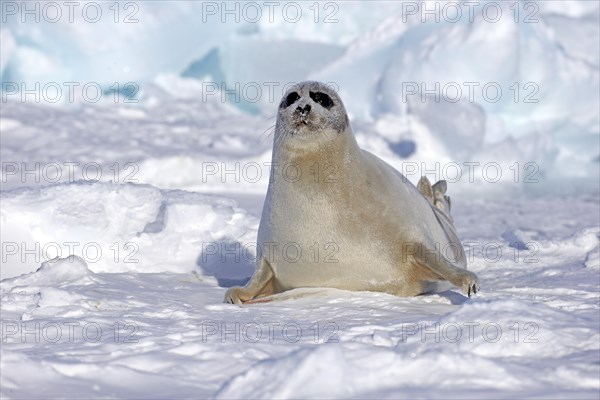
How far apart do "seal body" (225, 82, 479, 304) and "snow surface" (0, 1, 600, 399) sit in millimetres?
128

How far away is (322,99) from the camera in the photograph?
3453mm

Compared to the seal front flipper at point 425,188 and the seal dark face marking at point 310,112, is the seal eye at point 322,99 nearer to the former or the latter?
the seal dark face marking at point 310,112

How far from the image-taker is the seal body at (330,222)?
3.36 meters

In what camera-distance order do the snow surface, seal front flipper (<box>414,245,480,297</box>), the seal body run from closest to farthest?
the snow surface
seal front flipper (<box>414,245,480,297</box>)
the seal body

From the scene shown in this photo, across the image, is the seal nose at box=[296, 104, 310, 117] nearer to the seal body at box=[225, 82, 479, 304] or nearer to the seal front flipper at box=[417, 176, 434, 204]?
the seal body at box=[225, 82, 479, 304]

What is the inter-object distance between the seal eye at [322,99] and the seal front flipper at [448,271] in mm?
662

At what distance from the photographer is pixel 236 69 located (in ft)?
40.0

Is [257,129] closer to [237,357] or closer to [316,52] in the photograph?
[316,52]

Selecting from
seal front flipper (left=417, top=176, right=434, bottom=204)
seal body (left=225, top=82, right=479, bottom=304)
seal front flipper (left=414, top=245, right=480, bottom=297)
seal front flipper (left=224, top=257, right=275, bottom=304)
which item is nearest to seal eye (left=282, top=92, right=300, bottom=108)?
seal body (left=225, top=82, right=479, bottom=304)

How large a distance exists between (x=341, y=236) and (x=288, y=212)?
0.24 metres

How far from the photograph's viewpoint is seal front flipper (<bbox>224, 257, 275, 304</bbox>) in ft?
11.1

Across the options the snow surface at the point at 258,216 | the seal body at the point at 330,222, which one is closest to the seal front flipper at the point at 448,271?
the seal body at the point at 330,222

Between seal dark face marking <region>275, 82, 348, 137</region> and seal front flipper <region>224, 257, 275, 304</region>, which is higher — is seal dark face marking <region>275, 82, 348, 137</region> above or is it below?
above

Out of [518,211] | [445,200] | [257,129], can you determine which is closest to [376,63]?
[257,129]
